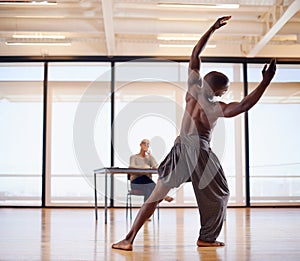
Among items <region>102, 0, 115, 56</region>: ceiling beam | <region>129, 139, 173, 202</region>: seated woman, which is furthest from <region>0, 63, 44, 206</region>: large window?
<region>129, 139, 173, 202</region>: seated woman

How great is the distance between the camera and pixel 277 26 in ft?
22.2

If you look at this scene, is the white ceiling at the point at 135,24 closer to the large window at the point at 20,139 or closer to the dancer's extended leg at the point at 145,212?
the large window at the point at 20,139

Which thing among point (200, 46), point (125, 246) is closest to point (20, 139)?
point (125, 246)

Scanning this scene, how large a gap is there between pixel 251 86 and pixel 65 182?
11.8ft

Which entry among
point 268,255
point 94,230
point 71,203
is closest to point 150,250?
point 268,255

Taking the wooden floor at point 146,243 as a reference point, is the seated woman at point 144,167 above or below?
above

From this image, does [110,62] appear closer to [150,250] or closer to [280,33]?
[280,33]

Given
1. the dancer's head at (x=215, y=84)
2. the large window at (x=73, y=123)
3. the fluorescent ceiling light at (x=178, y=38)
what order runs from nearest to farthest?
the dancer's head at (x=215, y=84), the fluorescent ceiling light at (x=178, y=38), the large window at (x=73, y=123)

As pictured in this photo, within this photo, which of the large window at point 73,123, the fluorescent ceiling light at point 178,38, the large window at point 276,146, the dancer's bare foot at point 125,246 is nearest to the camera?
the dancer's bare foot at point 125,246

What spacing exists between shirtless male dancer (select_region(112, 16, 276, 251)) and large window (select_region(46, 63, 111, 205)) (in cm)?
490

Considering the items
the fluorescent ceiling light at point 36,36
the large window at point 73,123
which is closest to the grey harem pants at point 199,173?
the large window at point 73,123

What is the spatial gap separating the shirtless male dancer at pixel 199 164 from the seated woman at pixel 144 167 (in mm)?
2704

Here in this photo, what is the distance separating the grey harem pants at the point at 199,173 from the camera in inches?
113

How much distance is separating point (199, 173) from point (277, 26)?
453 cm
